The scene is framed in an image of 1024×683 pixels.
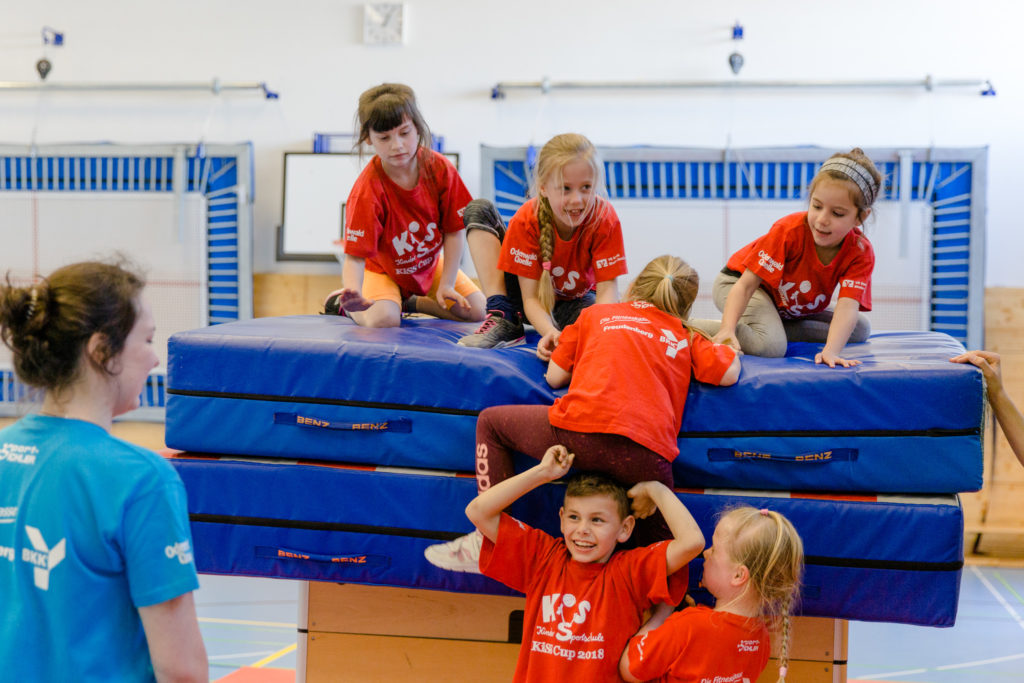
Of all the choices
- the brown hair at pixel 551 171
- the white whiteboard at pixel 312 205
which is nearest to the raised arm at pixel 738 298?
the brown hair at pixel 551 171

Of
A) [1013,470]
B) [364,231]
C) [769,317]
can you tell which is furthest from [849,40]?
[364,231]

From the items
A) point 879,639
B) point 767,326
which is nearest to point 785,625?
point 767,326

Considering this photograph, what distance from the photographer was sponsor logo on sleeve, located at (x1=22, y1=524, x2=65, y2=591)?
4.18 feet

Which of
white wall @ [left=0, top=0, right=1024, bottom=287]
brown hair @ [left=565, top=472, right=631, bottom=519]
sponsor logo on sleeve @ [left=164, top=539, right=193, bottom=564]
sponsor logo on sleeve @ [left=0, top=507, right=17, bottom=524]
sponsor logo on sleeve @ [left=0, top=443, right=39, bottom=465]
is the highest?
white wall @ [left=0, top=0, right=1024, bottom=287]

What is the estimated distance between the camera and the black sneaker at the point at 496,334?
8.54 feet

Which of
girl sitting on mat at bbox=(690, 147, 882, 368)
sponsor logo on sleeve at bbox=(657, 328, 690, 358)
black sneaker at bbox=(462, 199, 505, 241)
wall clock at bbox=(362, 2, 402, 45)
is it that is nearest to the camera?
sponsor logo on sleeve at bbox=(657, 328, 690, 358)

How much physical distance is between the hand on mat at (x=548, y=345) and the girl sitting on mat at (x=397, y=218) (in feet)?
2.06

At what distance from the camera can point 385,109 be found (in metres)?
2.73

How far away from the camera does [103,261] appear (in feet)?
4.56

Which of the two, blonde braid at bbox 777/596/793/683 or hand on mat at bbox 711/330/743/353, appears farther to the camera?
hand on mat at bbox 711/330/743/353

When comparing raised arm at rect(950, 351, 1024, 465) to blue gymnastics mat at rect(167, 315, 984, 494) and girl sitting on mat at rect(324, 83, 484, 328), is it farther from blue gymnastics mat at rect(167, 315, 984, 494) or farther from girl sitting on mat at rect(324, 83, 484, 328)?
girl sitting on mat at rect(324, 83, 484, 328)

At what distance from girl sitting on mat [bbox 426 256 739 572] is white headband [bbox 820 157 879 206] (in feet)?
1.75

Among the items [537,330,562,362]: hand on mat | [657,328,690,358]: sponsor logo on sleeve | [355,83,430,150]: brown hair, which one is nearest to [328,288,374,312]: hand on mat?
[355,83,430,150]: brown hair

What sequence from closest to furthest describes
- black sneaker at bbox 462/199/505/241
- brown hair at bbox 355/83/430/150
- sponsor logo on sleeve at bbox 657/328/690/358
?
sponsor logo on sleeve at bbox 657/328/690/358 → brown hair at bbox 355/83/430/150 → black sneaker at bbox 462/199/505/241
